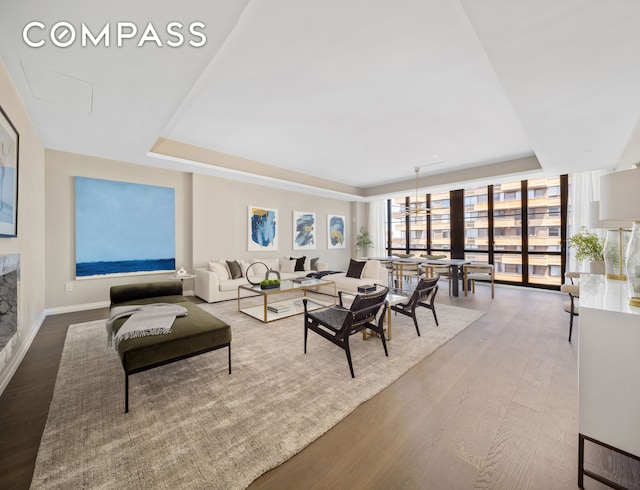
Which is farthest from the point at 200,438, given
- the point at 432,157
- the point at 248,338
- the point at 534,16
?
the point at 432,157

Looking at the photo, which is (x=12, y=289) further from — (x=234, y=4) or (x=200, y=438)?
(x=234, y=4)

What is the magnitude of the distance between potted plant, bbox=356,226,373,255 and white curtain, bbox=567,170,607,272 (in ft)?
17.5

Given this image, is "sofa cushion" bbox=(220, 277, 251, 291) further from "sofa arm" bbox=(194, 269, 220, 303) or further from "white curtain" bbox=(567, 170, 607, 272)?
"white curtain" bbox=(567, 170, 607, 272)

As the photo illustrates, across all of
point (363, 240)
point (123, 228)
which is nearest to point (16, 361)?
point (123, 228)

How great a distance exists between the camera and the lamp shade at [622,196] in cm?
141

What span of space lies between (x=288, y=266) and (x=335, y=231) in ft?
9.35

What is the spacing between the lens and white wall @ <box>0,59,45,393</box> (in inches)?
90.4

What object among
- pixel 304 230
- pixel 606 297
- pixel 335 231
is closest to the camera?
pixel 606 297

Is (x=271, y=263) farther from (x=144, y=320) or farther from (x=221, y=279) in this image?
(x=144, y=320)

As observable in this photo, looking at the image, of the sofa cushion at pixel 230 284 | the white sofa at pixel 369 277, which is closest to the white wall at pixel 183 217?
the sofa cushion at pixel 230 284

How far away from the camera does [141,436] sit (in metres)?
1.66

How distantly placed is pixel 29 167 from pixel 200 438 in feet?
12.6

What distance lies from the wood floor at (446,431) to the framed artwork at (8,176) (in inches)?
54.8

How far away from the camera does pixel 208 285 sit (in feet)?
16.5
